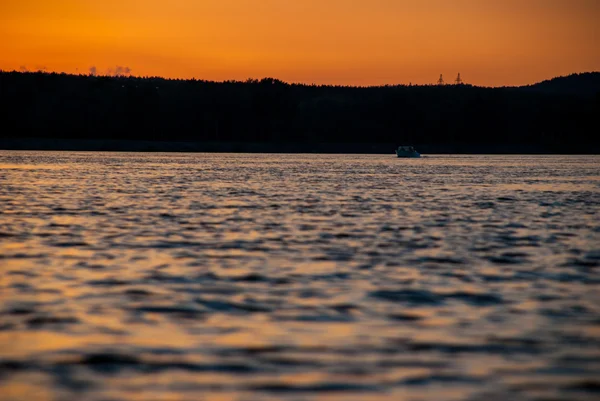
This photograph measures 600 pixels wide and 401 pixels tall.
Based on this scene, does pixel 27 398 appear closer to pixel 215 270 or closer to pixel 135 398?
pixel 135 398

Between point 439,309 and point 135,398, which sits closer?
point 135,398

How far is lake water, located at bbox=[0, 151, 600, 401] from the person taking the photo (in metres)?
11.6

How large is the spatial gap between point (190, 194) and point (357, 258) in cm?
2962

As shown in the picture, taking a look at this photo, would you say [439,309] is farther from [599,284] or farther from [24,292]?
[24,292]

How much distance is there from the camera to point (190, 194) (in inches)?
2042

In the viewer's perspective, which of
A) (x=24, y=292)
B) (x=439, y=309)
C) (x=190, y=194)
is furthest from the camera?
(x=190, y=194)

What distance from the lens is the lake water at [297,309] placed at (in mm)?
11641

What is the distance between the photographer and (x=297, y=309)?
53.4 feet

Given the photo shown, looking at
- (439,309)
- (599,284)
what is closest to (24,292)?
(439,309)

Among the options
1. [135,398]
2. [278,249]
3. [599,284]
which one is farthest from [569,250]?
[135,398]

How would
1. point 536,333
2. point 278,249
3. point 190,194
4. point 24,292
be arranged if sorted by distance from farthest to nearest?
1. point 190,194
2. point 278,249
3. point 24,292
4. point 536,333

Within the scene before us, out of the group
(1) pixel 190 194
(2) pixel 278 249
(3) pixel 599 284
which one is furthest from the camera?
(1) pixel 190 194

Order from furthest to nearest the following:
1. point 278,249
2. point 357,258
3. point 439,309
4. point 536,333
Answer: point 278,249, point 357,258, point 439,309, point 536,333

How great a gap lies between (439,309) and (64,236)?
1531 centimetres
